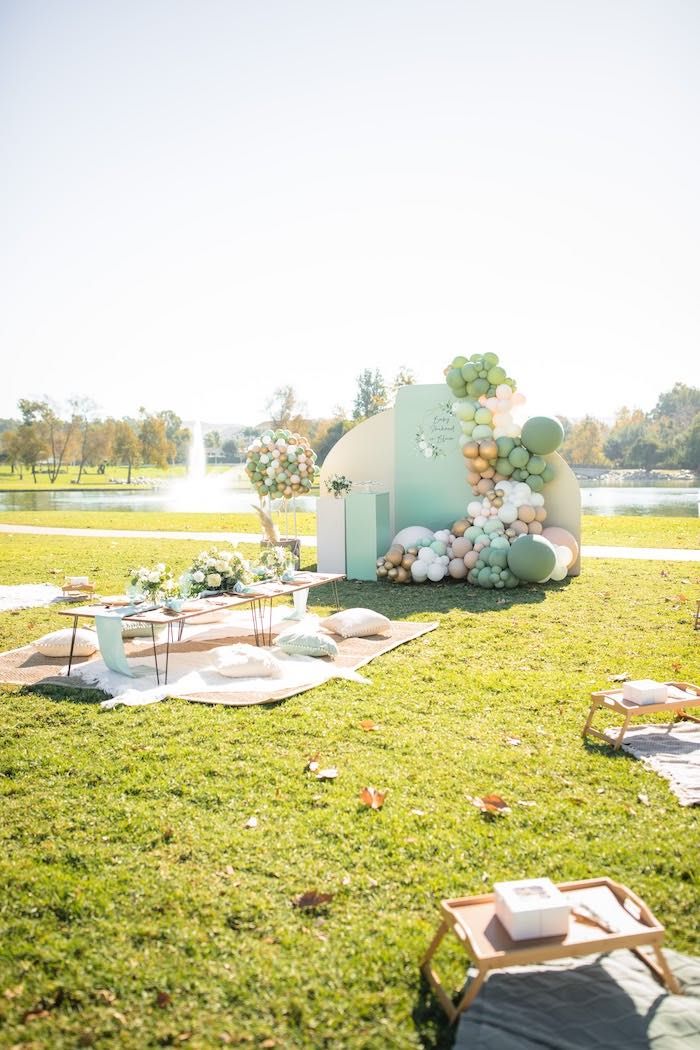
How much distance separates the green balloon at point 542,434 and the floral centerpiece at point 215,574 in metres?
5.57

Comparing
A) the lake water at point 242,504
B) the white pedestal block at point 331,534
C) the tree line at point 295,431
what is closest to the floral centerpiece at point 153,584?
the white pedestal block at point 331,534

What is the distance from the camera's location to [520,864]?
3.55m

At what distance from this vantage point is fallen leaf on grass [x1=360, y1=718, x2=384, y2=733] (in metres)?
5.33

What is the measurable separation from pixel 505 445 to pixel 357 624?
4.84 m

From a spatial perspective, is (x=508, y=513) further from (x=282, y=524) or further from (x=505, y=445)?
(x=282, y=524)

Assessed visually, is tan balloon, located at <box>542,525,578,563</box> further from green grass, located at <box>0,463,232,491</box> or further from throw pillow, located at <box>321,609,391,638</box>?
green grass, located at <box>0,463,232,491</box>

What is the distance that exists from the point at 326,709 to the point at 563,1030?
3.37 metres

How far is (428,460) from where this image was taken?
13.0 meters

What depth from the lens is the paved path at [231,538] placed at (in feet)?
45.8

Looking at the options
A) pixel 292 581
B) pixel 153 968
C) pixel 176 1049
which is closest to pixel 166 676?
pixel 292 581

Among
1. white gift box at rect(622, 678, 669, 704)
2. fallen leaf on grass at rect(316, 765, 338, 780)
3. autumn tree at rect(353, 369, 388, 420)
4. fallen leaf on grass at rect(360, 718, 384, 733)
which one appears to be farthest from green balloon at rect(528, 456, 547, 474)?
autumn tree at rect(353, 369, 388, 420)

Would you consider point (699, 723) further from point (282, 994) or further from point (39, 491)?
point (39, 491)

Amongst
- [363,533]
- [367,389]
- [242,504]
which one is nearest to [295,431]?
[367,389]

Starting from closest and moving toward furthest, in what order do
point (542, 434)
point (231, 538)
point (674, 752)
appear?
point (674, 752) → point (542, 434) → point (231, 538)
